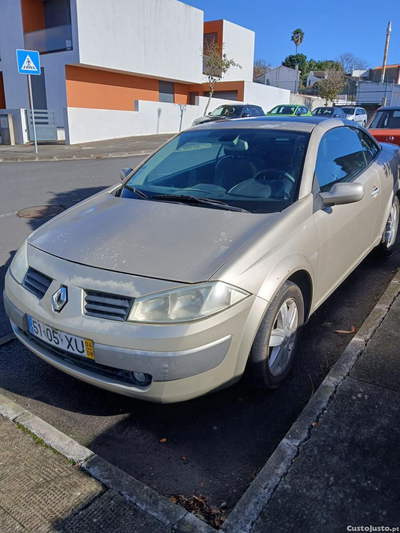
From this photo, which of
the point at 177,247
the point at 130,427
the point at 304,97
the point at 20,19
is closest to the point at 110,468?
the point at 130,427

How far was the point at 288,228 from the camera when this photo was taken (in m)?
2.90

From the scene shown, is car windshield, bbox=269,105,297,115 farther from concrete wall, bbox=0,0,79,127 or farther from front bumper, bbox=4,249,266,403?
front bumper, bbox=4,249,266,403

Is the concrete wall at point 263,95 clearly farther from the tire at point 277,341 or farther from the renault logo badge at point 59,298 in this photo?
the renault logo badge at point 59,298

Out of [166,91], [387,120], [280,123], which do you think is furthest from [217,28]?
[280,123]

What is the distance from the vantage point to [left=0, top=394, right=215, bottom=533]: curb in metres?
1.98

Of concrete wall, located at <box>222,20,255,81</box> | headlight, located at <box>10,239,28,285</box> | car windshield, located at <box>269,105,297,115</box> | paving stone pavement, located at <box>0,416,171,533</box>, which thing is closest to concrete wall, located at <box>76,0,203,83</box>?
concrete wall, located at <box>222,20,255,81</box>

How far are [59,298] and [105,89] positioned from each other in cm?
2297

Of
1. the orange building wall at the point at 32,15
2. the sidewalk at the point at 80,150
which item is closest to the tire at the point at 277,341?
the sidewalk at the point at 80,150

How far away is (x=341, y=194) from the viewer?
128 inches

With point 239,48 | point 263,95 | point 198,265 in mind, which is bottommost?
point 198,265

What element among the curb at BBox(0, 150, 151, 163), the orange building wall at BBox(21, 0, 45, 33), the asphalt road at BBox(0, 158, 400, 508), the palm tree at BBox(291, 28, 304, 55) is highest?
the palm tree at BBox(291, 28, 304, 55)

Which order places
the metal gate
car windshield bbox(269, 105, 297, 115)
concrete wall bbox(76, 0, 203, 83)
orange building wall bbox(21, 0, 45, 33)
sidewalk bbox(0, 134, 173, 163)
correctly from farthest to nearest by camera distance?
car windshield bbox(269, 105, 297, 115) < orange building wall bbox(21, 0, 45, 33) < concrete wall bbox(76, 0, 203, 83) < the metal gate < sidewalk bbox(0, 134, 173, 163)

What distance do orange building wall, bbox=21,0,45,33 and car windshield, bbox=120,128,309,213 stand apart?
21.8m

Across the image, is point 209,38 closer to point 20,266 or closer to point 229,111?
point 229,111
